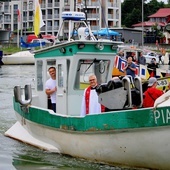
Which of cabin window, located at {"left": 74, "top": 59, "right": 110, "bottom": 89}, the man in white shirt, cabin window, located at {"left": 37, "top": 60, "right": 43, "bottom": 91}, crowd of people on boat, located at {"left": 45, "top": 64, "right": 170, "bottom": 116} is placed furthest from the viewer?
cabin window, located at {"left": 37, "top": 60, "right": 43, "bottom": 91}

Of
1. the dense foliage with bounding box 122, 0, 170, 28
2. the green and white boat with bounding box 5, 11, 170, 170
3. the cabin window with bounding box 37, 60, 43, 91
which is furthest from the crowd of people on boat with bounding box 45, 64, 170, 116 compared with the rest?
the dense foliage with bounding box 122, 0, 170, 28

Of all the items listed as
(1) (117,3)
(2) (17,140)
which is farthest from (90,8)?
(2) (17,140)

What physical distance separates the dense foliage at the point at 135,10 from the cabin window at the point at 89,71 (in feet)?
392

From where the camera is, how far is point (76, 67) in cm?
1337

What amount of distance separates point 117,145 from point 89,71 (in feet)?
8.49

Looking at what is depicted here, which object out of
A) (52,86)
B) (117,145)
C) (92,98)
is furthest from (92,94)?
(52,86)

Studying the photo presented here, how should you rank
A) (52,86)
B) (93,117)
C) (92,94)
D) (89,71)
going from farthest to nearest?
(52,86) → (89,71) → (92,94) → (93,117)

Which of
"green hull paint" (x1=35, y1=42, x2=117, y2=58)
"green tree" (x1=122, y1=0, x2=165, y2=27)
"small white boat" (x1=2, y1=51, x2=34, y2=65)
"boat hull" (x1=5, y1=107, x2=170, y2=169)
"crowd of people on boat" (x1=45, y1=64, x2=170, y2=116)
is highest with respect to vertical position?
"green tree" (x1=122, y1=0, x2=165, y2=27)

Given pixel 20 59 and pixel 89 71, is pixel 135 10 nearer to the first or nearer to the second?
pixel 20 59

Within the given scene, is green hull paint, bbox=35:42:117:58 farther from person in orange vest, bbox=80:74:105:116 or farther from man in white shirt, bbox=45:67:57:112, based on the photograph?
person in orange vest, bbox=80:74:105:116

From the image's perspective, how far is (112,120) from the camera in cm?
1142

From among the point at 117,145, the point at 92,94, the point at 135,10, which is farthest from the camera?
the point at 135,10

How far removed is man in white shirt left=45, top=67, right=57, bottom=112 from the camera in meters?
13.9

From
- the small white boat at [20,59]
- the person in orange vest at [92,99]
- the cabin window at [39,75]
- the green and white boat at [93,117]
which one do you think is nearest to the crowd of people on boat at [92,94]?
the person in orange vest at [92,99]
